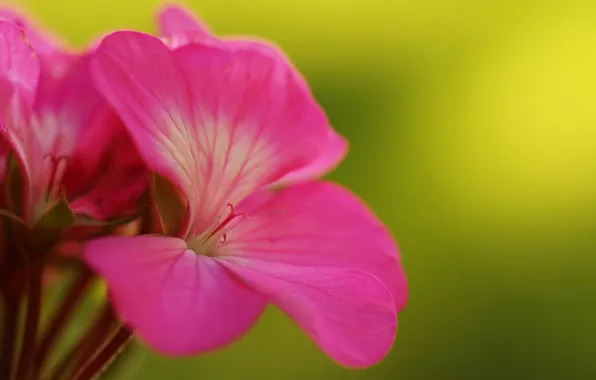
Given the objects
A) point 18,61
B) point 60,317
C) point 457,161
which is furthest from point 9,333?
point 457,161

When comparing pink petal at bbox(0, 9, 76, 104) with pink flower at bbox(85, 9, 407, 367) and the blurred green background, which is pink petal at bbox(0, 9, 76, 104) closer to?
pink flower at bbox(85, 9, 407, 367)

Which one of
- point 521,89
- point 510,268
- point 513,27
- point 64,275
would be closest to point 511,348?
point 510,268

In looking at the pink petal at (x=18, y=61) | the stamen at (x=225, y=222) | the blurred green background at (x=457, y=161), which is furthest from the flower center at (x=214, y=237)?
the blurred green background at (x=457, y=161)

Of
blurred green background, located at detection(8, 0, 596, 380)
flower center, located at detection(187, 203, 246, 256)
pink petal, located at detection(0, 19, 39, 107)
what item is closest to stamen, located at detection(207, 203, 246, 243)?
flower center, located at detection(187, 203, 246, 256)

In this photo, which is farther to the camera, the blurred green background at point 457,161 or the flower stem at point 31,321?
the blurred green background at point 457,161

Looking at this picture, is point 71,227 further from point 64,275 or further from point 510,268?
point 510,268

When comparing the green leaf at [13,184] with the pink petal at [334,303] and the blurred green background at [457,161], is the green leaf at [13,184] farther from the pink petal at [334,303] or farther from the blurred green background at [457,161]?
the blurred green background at [457,161]
